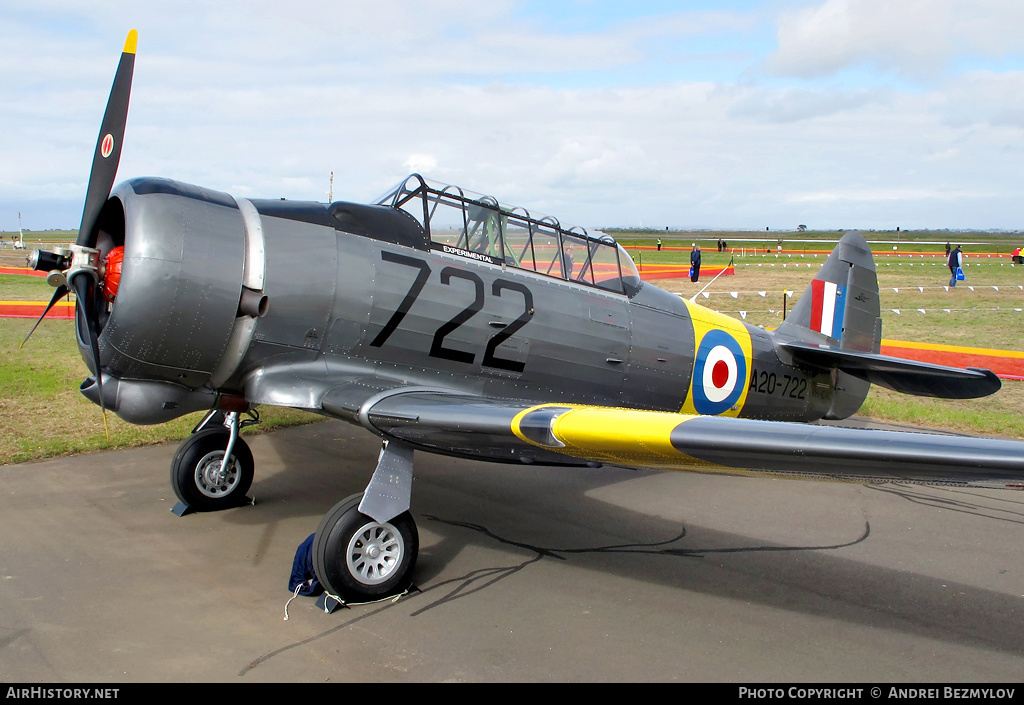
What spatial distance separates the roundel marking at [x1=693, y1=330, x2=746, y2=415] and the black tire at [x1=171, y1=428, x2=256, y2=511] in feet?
13.2

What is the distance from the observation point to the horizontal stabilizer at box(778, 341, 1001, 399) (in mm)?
6332

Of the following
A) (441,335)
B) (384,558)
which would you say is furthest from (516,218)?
(384,558)

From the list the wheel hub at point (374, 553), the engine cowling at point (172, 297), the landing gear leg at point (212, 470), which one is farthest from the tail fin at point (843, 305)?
the engine cowling at point (172, 297)

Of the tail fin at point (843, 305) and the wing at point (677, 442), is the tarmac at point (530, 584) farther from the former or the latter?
the tail fin at point (843, 305)

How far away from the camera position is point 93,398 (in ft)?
16.0

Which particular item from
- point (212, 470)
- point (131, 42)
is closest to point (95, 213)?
point (131, 42)

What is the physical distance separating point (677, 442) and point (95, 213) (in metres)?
3.74

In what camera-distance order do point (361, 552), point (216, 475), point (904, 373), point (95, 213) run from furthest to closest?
point (904, 373) → point (216, 475) → point (95, 213) → point (361, 552)

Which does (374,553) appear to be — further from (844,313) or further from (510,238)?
(844,313)

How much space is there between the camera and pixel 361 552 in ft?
14.7

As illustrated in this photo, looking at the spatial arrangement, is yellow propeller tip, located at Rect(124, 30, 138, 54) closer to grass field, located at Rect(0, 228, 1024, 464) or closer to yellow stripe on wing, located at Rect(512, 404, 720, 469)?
yellow stripe on wing, located at Rect(512, 404, 720, 469)

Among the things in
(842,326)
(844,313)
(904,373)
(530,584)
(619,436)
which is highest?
(844,313)
